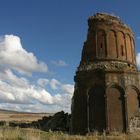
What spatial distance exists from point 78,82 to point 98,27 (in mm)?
5649

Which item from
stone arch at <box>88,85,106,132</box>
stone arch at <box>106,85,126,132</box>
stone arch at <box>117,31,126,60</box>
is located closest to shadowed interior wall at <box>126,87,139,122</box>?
stone arch at <box>106,85,126,132</box>

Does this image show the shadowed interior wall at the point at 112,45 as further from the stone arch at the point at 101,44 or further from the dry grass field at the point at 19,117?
the dry grass field at the point at 19,117

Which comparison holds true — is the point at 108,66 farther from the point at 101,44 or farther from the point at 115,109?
the point at 115,109

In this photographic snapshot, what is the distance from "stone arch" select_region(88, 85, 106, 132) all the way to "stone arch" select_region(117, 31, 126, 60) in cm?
412

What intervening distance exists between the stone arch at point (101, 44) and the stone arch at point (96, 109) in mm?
3364

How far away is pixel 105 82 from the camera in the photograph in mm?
23938

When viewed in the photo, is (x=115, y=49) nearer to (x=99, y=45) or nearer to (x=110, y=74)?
(x=99, y=45)

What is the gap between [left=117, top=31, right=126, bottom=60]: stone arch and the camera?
2635 centimetres

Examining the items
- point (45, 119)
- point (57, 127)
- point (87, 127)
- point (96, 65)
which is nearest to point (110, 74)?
point (96, 65)

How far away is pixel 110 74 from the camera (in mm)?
24281

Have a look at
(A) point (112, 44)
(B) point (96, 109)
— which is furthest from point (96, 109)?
(A) point (112, 44)

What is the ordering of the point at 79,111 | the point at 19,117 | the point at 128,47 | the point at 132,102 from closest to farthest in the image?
the point at 132,102 → the point at 79,111 → the point at 128,47 → the point at 19,117

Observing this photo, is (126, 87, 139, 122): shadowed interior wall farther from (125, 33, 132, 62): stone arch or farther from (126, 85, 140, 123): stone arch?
(125, 33, 132, 62): stone arch

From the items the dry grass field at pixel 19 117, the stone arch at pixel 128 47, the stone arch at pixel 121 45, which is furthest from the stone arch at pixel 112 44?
the dry grass field at pixel 19 117
